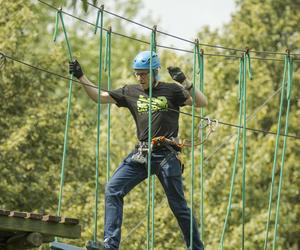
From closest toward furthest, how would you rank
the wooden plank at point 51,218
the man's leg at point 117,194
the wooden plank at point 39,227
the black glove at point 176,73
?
the wooden plank at point 39,227, the wooden plank at point 51,218, the man's leg at point 117,194, the black glove at point 176,73

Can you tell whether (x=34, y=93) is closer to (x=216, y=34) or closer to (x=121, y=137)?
(x=121, y=137)

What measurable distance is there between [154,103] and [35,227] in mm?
1363

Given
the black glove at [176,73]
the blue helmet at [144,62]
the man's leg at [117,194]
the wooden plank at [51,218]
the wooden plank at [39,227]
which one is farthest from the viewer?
the blue helmet at [144,62]

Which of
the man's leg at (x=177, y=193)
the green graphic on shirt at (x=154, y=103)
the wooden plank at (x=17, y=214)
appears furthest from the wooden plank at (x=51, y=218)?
the green graphic on shirt at (x=154, y=103)

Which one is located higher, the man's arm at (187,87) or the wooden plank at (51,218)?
the man's arm at (187,87)

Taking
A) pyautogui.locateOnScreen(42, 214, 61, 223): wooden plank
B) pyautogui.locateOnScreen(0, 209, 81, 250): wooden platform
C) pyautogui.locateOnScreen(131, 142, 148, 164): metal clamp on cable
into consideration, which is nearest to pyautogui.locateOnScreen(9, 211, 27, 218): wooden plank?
pyautogui.locateOnScreen(0, 209, 81, 250): wooden platform

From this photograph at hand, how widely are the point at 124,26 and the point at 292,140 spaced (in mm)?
17364

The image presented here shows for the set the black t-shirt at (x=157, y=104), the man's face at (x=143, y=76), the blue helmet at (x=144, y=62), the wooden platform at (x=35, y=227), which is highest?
the blue helmet at (x=144, y=62)

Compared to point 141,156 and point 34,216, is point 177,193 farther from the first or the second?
point 34,216

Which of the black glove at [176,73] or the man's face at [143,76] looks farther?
the man's face at [143,76]

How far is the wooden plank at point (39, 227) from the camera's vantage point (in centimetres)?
905

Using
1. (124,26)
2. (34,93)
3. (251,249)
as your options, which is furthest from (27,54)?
(124,26)

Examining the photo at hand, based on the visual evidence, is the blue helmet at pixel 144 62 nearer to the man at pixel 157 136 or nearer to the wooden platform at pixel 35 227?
the man at pixel 157 136

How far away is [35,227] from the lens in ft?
30.2
